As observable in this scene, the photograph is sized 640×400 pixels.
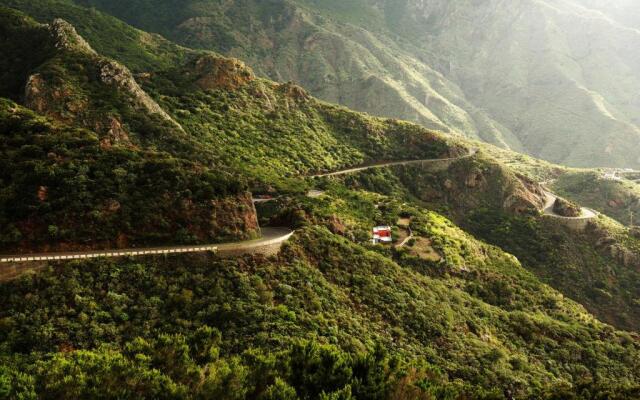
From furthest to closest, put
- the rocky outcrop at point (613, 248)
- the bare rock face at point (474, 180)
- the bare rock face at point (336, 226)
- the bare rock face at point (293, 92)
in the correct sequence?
the bare rock face at point (293, 92) < the bare rock face at point (474, 180) < the rocky outcrop at point (613, 248) < the bare rock face at point (336, 226)

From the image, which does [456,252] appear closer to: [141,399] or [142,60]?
[141,399]

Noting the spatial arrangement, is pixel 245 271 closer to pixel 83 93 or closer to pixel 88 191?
pixel 88 191

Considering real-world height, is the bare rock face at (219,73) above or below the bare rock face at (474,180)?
above

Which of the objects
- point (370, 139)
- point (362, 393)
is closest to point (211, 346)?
point (362, 393)

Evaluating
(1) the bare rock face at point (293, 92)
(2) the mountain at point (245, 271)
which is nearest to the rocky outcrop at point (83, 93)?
(2) the mountain at point (245, 271)

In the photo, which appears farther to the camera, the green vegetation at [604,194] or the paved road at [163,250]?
the green vegetation at [604,194]

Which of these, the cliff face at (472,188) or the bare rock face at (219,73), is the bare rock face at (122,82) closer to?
the bare rock face at (219,73)

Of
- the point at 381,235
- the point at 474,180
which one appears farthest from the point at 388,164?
the point at 381,235
